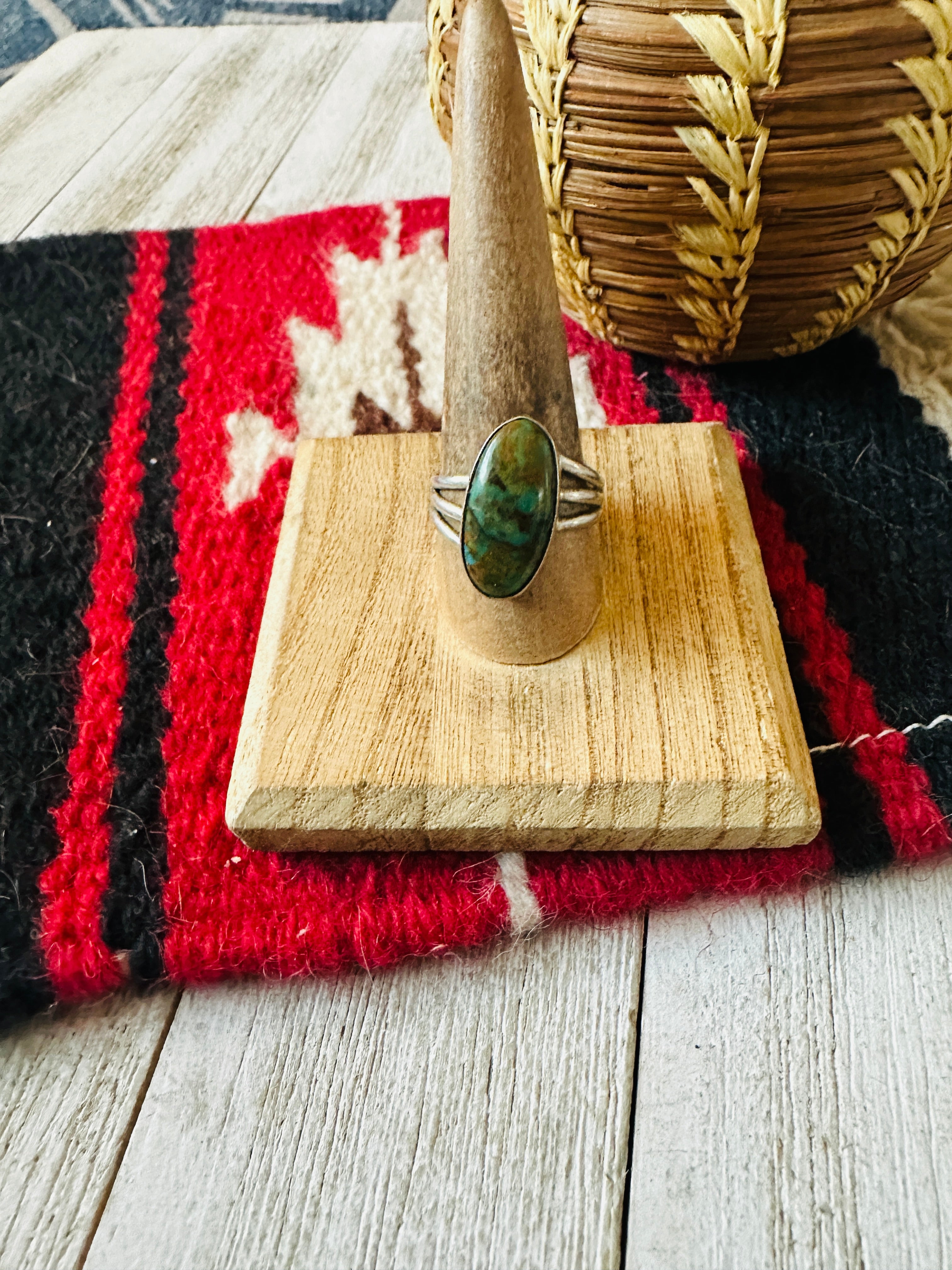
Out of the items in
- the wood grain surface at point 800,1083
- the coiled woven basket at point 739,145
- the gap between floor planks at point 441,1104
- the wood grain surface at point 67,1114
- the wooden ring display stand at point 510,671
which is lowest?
the wood grain surface at point 800,1083

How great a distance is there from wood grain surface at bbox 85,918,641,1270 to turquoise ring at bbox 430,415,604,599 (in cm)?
14

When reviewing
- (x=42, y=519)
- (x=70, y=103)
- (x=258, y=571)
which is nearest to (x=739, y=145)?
(x=258, y=571)

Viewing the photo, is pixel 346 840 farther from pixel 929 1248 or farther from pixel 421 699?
pixel 929 1248

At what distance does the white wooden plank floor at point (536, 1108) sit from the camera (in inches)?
13.3

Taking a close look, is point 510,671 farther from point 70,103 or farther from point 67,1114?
point 70,103

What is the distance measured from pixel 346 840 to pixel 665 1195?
0.17 metres

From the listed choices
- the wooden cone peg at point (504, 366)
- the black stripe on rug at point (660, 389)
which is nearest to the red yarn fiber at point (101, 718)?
the wooden cone peg at point (504, 366)

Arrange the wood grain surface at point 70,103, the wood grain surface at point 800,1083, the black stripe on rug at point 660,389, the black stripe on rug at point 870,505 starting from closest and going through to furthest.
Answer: the wood grain surface at point 800,1083
the black stripe on rug at point 870,505
the black stripe on rug at point 660,389
the wood grain surface at point 70,103

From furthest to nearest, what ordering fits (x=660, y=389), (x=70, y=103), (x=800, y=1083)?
(x=70, y=103) → (x=660, y=389) → (x=800, y=1083)

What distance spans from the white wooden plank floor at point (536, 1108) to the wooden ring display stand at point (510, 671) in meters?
0.05

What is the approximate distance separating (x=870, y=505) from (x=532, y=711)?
0.24 metres

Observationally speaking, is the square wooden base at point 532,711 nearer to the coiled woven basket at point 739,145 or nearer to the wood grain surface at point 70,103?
the coiled woven basket at point 739,145

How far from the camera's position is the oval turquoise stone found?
37 centimetres

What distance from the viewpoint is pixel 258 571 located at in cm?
54
